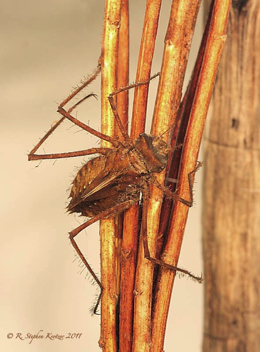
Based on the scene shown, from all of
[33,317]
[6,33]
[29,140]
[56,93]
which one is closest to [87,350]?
[33,317]

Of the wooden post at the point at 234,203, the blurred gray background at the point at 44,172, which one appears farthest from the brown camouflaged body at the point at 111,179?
the wooden post at the point at 234,203

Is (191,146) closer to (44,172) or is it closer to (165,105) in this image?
(165,105)

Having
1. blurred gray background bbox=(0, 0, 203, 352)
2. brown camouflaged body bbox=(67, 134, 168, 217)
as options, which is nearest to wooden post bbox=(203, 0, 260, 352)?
blurred gray background bbox=(0, 0, 203, 352)

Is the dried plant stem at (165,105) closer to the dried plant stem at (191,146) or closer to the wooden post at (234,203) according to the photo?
the dried plant stem at (191,146)

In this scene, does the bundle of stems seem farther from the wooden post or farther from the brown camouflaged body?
the wooden post

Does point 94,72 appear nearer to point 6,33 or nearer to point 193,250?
point 6,33

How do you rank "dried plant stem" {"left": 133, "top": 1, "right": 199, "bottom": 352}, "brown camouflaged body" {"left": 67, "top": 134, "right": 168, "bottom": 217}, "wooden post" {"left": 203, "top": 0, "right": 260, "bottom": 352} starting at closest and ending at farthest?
"dried plant stem" {"left": 133, "top": 1, "right": 199, "bottom": 352} < "brown camouflaged body" {"left": 67, "top": 134, "right": 168, "bottom": 217} < "wooden post" {"left": 203, "top": 0, "right": 260, "bottom": 352}
